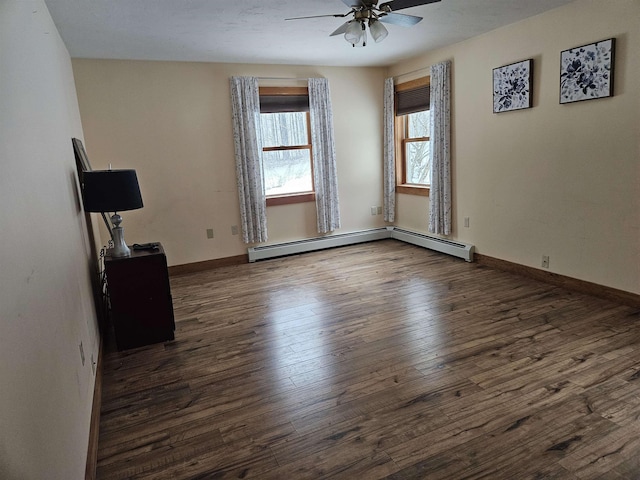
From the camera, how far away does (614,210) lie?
3451 millimetres

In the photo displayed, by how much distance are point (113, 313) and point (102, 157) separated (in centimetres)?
232

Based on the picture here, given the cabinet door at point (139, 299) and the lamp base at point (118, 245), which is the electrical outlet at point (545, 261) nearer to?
the cabinet door at point (139, 299)

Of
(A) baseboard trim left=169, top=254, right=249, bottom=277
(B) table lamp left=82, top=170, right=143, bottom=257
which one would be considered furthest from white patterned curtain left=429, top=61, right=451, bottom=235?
(B) table lamp left=82, top=170, right=143, bottom=257

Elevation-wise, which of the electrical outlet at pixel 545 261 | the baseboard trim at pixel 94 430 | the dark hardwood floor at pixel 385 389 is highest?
the electrical outlet at pixel 545 261

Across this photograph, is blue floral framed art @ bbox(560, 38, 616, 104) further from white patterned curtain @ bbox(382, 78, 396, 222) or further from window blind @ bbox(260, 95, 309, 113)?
window blind @ bbox(260, 95, 309, 113)

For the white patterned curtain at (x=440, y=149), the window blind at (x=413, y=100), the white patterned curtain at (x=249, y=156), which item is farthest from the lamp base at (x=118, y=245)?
the window blind at (x=413, y=100)

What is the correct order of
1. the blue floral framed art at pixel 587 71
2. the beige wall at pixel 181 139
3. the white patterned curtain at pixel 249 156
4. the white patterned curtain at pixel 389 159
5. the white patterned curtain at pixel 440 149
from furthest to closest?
the white patterned curtain at pixel 389 159 → the white patterned curtain at pixel 249 156 → the white patterned curtain at pixel 440 149 → the beige wall at pixel 181 139 → the blue floral framed art at pixel 587 71

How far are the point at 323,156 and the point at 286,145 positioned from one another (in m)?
0.51

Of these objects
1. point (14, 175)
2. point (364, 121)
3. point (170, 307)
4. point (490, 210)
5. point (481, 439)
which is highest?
point (364, 121)

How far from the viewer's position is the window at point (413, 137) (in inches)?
216

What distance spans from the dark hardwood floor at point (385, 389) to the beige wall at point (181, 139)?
1396 millimetres

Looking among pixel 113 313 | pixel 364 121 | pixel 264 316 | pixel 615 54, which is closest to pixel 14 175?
pixel 113 313

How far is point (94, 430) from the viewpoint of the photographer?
210 centimetres

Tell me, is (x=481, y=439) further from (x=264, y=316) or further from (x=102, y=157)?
(x=102, y=157)
